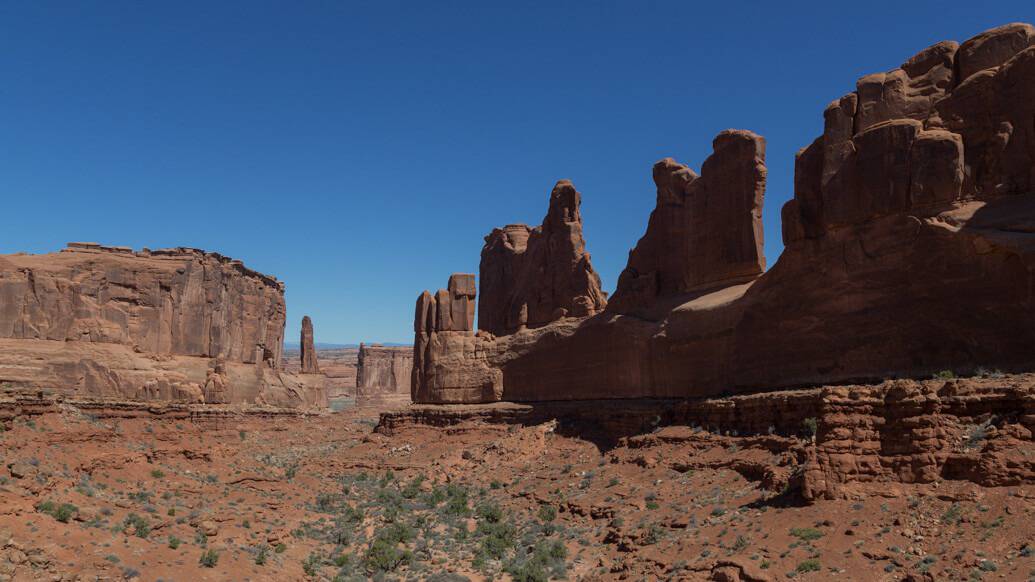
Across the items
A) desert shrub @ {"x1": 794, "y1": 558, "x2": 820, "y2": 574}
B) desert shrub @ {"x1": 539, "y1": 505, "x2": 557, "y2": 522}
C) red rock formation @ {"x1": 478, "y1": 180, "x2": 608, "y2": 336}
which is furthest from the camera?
red rock formation @ {"x1": 478, "y1": 180, "x2": 608, "y2": 336}

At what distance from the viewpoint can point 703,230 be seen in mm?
33938

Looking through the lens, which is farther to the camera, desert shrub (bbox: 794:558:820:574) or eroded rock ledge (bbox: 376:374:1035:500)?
eroded rock ledge (bbox: 376:374:1035:500)

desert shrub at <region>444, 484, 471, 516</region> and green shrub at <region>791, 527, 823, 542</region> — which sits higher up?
green shrub at <region>791, 527, 823, 542</region>

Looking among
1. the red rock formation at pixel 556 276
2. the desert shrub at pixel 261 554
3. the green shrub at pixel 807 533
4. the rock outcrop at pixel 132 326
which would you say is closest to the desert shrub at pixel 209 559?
the desert shrub at pixel 261 554

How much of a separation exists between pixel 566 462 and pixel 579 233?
15.5 meters

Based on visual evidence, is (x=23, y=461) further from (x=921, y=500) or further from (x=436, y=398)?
(x=436, y=398)

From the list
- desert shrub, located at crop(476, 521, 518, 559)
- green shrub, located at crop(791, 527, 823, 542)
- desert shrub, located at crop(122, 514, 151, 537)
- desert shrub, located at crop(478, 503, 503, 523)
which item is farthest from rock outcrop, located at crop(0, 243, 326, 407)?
green shrub, located at crop(791, 527, 823, 542)

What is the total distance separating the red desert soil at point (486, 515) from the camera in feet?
51.6

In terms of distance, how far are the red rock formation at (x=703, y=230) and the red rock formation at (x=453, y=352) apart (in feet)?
35.6

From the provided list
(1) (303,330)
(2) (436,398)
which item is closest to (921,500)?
(2) (436,398)

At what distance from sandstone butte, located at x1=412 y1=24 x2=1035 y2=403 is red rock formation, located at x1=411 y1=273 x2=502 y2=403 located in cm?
643

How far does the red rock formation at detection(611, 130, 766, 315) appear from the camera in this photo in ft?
104

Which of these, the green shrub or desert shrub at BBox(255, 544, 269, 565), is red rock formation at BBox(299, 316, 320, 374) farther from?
the green shrub

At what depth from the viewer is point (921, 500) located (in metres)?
16.4
